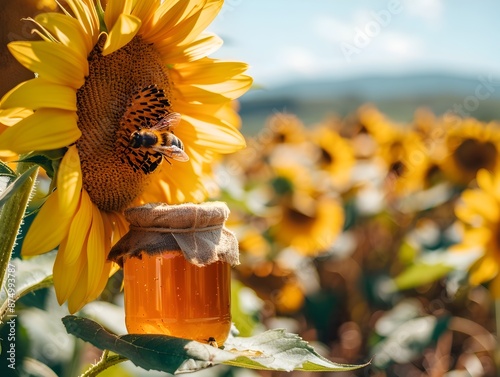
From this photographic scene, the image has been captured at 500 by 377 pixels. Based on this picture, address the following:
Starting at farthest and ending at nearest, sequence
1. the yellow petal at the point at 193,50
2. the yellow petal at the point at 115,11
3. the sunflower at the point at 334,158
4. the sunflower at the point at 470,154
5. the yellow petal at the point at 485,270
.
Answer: the sunflower at the point at 334,158, the sunflower at the point at 470,154, the yellow petal at the point at 485,270, the yellow petal at the point at 193,50, the yellow petal at the point at 115,11

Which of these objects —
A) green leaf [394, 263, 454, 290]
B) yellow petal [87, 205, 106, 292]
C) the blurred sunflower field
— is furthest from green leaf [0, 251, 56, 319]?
green leaf [394, 263, 454, 290]

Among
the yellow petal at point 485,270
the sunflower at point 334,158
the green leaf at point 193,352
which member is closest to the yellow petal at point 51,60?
the green leaf at point 193,352

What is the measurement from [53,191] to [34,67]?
0.38ft

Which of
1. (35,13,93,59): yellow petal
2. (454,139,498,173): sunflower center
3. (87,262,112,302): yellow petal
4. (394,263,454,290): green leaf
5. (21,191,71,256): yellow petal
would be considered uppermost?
(35,13,93,59): yellow petal

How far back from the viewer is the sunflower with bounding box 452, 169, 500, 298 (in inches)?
85.0

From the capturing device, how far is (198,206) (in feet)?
2.65

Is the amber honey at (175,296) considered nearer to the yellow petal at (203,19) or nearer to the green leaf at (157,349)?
the green leaf at (157,349)

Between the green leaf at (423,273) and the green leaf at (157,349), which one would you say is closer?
the green leaf at (157,349)

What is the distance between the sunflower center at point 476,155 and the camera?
3.04 meters

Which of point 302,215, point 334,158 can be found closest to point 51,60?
point 302,215

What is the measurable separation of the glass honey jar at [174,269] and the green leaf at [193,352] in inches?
1.9

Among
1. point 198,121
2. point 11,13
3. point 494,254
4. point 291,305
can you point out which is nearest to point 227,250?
point 198,121

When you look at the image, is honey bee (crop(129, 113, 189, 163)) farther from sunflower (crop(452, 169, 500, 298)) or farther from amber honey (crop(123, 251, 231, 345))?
sunflower (crop(452, 169, 500, 298))

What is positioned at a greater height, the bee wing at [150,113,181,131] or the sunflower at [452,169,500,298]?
the bee wing at [150,113,181,131]
